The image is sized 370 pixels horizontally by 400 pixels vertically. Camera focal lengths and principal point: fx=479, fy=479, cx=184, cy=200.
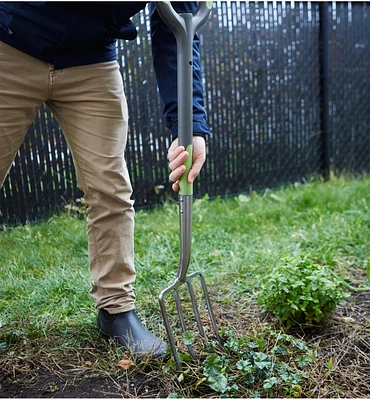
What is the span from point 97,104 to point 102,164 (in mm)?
217

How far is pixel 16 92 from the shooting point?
1.60 meters

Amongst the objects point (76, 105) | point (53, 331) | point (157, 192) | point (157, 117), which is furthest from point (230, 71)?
point (53, 331)

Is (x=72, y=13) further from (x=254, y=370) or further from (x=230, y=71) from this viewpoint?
(x=230, y=71)

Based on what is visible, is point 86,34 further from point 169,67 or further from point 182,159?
point 182,159

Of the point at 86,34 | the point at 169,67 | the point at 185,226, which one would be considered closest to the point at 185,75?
the point at 169,67

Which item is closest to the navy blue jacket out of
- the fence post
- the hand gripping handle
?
the hand gripping handle

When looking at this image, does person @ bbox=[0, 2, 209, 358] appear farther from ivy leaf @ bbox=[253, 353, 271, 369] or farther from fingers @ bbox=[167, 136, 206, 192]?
ivy leaf @ bbox=[253, 353, 271, 369]

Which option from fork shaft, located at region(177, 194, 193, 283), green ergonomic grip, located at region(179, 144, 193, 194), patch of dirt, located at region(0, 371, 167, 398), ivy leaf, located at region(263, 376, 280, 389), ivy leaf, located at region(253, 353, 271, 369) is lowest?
patch of dirt, located at region(0, 371, 167, 398)

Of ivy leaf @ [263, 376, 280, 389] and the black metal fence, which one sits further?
the black metal fence

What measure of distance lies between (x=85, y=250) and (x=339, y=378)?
1.69m

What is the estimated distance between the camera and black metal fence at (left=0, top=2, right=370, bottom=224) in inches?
139

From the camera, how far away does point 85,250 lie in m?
2.82

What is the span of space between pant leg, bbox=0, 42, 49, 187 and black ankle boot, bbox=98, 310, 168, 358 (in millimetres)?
668

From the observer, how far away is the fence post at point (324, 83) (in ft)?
15.6
